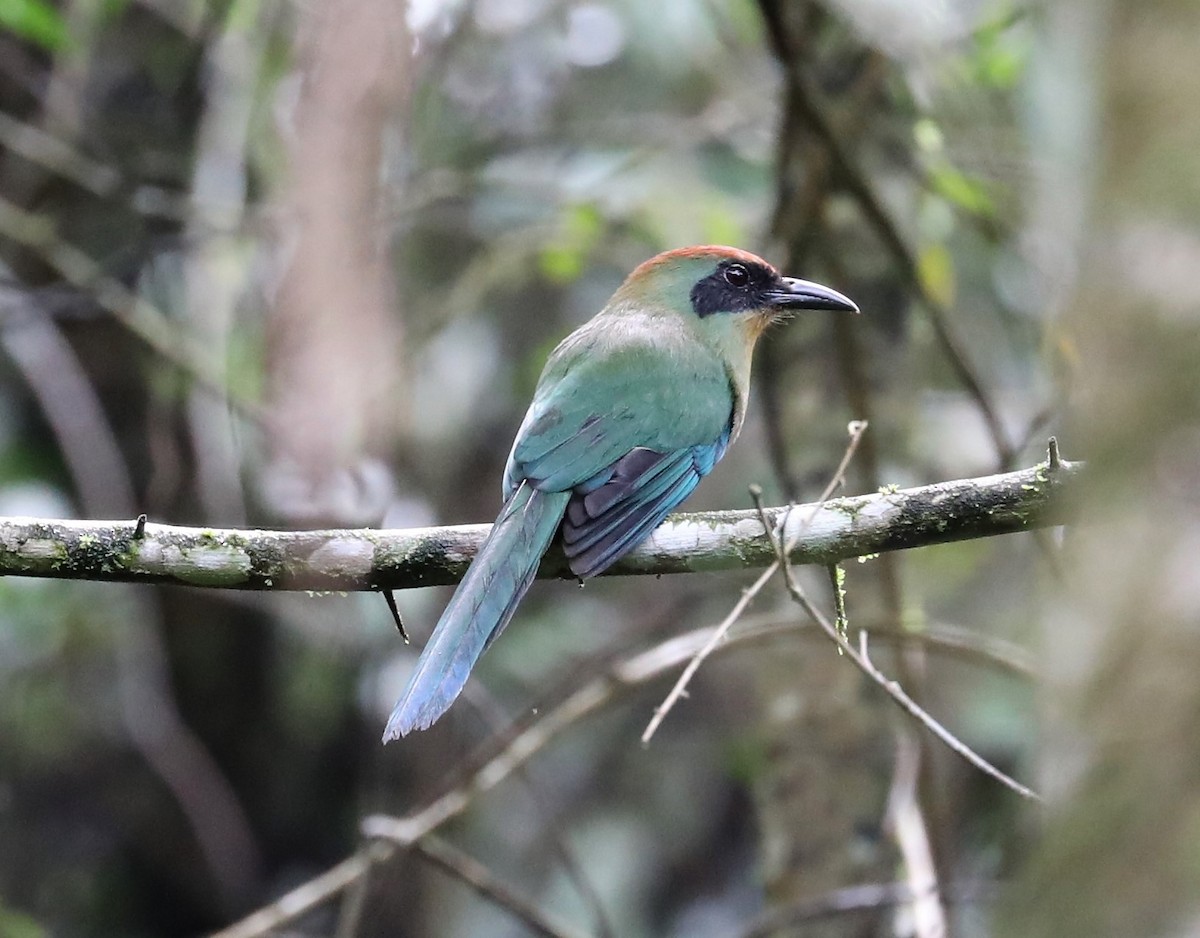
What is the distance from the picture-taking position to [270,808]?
20.2ft

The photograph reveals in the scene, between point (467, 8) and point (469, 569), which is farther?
point (467, 8)

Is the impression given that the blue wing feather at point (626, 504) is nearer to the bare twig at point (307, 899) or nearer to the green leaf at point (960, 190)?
the bare twig at point (307, 899)

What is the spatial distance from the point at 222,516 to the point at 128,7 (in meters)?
2.52

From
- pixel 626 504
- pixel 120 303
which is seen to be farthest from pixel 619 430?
pixel 120 303

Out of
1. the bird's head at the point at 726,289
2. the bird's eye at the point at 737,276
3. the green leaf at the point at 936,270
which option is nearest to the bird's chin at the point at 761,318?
the bird's head at the point at 726,289

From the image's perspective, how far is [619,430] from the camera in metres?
3.55

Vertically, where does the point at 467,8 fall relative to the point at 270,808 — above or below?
above

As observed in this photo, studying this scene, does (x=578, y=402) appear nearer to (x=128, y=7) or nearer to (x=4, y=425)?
(x=4, y=425)

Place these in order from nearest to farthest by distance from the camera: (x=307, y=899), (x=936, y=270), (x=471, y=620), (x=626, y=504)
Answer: (x=471, y=620) → (x=626, y=504) → (x=307, y=899) → (x=936, y=270)

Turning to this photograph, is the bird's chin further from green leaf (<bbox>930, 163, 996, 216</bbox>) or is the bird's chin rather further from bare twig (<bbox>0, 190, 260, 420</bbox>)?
bare twig (<bbox>0, 190, 260, 420</bbox>)

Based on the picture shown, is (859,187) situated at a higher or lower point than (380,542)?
higher

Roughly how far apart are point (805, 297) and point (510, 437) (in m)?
2.70

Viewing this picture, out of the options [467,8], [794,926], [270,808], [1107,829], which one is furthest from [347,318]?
[270,808]

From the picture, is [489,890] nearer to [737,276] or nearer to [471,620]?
[471,620]
